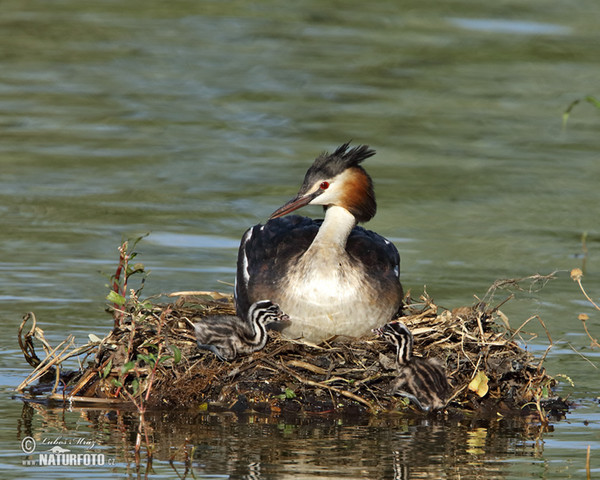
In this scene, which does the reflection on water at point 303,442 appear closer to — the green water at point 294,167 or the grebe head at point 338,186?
the green water at point 294,167

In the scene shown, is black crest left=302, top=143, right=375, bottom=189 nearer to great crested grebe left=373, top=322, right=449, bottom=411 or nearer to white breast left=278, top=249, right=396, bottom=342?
white breast left=278, top=249, right=396, bottom=342

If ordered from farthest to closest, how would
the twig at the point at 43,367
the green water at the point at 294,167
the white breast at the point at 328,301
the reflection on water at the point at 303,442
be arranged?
the white breast at the point at 328,301 → the twig at the point at 43,367 → the green water at the point at 294,167 → the reflection on water at the point at 303,442

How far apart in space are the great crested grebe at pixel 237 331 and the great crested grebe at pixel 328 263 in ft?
0.82

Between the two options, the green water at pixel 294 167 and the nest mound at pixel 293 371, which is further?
the nest mound at pixel 293 371

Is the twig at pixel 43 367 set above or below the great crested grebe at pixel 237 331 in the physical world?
below

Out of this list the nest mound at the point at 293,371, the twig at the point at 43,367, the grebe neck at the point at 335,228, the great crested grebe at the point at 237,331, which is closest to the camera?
the nest mound at the point at 293,371

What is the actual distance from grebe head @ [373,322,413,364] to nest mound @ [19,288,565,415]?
0.12 meters

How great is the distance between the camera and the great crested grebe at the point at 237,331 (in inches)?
303

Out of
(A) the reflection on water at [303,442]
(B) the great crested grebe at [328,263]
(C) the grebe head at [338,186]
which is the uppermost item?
(C) the grebe head at [338,186]

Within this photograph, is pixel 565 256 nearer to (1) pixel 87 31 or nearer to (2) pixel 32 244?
(2) pixel 32 244

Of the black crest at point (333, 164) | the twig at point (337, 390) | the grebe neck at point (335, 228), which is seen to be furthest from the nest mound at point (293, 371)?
the black crest at point (333, 164)

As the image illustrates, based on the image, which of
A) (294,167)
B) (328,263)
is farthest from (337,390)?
(294,167)

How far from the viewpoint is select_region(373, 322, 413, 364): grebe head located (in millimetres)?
7605

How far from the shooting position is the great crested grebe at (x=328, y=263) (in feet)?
26.6
